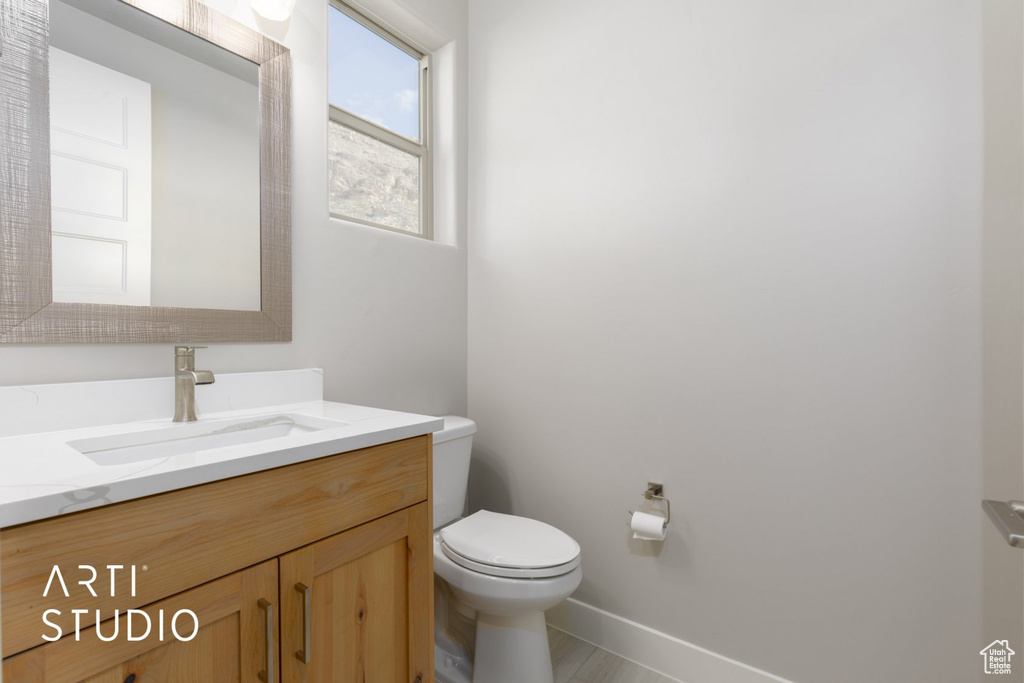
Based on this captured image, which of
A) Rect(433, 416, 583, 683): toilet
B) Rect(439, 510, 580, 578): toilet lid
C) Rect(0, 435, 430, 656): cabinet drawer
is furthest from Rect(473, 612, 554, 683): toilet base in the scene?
Rect(0, 435, 430, 656): cabinet drawer

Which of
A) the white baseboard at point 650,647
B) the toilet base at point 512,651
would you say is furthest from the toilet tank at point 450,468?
the white baseboard at point 650,647

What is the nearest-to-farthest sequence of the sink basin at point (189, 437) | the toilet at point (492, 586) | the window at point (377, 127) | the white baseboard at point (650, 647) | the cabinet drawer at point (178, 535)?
the cabinet drawer at point (178, 535) < the sink basin at point (189, 437) < the toilet at point (492, 586) < the white baseboard at point (650, 647) < the window at point (377, 127)

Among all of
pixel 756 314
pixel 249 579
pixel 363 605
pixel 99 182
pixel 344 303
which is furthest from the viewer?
pixel 344 303

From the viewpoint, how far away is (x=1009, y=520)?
0.67m

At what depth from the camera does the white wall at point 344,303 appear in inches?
45.6

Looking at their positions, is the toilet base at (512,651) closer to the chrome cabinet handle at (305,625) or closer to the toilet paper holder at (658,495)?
the toilet paper holder at (658,495)

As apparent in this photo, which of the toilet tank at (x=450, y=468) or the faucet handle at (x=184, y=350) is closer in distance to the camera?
the faucet handle at (x=184, y=350)

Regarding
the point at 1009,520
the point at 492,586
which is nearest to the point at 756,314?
the point at 1009,520

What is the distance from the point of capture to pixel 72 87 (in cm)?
103

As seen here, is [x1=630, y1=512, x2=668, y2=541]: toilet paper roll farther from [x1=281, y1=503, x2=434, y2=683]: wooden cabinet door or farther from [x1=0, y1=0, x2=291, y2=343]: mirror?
[x1=0, y1=0, x2=291, y2=343]: mirror

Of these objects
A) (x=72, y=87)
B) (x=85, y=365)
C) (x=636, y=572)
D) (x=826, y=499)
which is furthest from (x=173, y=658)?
(x=826, y=499)

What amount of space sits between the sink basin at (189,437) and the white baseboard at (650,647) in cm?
122

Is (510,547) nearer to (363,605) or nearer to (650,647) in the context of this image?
(363,605)

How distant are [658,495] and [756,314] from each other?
0.66 m
